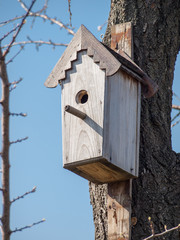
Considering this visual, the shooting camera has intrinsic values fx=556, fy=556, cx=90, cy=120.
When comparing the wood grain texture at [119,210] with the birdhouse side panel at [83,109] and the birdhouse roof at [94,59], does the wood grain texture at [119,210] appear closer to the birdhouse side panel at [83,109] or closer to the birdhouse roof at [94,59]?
the birdhouse side panel at [83,109]

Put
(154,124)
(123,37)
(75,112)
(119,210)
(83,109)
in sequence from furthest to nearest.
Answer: (123,37), (154,124), (119,210), (83,109), (75,112)

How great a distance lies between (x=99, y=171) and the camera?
3.50 m

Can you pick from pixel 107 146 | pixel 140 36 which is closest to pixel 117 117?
pixel 107 146

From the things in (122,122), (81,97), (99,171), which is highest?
(81,97)

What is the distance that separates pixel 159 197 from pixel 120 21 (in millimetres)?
1355

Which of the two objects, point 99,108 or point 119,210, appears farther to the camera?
point 119,210

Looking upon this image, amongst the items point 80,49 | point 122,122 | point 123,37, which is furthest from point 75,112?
point 123,37

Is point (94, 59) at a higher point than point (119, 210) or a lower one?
higher

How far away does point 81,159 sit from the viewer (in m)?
3.40

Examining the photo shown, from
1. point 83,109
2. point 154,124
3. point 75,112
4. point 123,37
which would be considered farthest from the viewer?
point 123,37

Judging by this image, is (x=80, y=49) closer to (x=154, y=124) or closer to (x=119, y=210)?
(x=154, y=124)

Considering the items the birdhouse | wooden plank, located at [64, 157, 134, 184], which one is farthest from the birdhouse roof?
wooden plank, located at [64, 157, 134, 184]

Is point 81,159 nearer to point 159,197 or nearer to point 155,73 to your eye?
point 159,197

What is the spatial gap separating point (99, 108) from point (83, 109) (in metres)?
0.13
